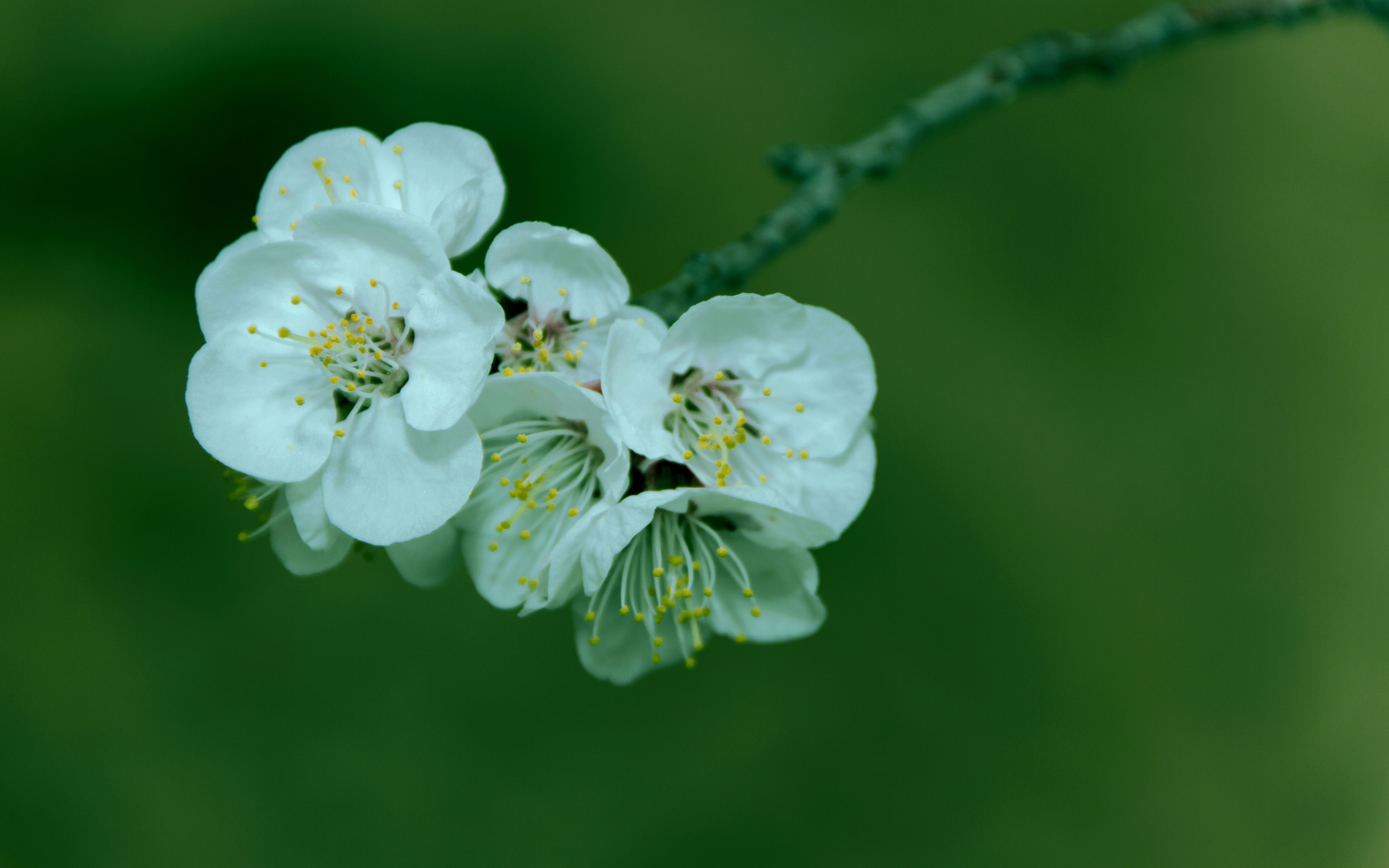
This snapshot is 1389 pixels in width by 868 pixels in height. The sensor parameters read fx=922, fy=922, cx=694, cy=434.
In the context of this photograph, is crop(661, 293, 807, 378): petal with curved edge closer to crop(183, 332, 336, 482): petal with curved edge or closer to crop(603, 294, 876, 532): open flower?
crop(603, 294, 876, 532): open flower

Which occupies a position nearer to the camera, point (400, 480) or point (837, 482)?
point (400, 480)

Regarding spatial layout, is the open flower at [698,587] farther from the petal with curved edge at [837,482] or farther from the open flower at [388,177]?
the open flower at [388,177]

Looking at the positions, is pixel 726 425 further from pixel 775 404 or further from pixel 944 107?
pixel 944 107

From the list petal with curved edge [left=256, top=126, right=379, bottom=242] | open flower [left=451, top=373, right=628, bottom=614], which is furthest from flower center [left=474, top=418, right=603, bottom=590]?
petal with curved edge [left=256, top=126, right=379, bottom=242]

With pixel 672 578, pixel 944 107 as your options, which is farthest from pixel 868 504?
pixel 672 578

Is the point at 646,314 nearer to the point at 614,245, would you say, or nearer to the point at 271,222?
the point at 271,222

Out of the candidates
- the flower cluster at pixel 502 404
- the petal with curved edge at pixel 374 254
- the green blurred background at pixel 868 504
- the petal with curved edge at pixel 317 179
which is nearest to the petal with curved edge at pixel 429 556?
the flower cluster at pixel 502 404

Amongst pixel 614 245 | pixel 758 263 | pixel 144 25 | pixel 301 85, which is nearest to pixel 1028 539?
pixel 614 245
